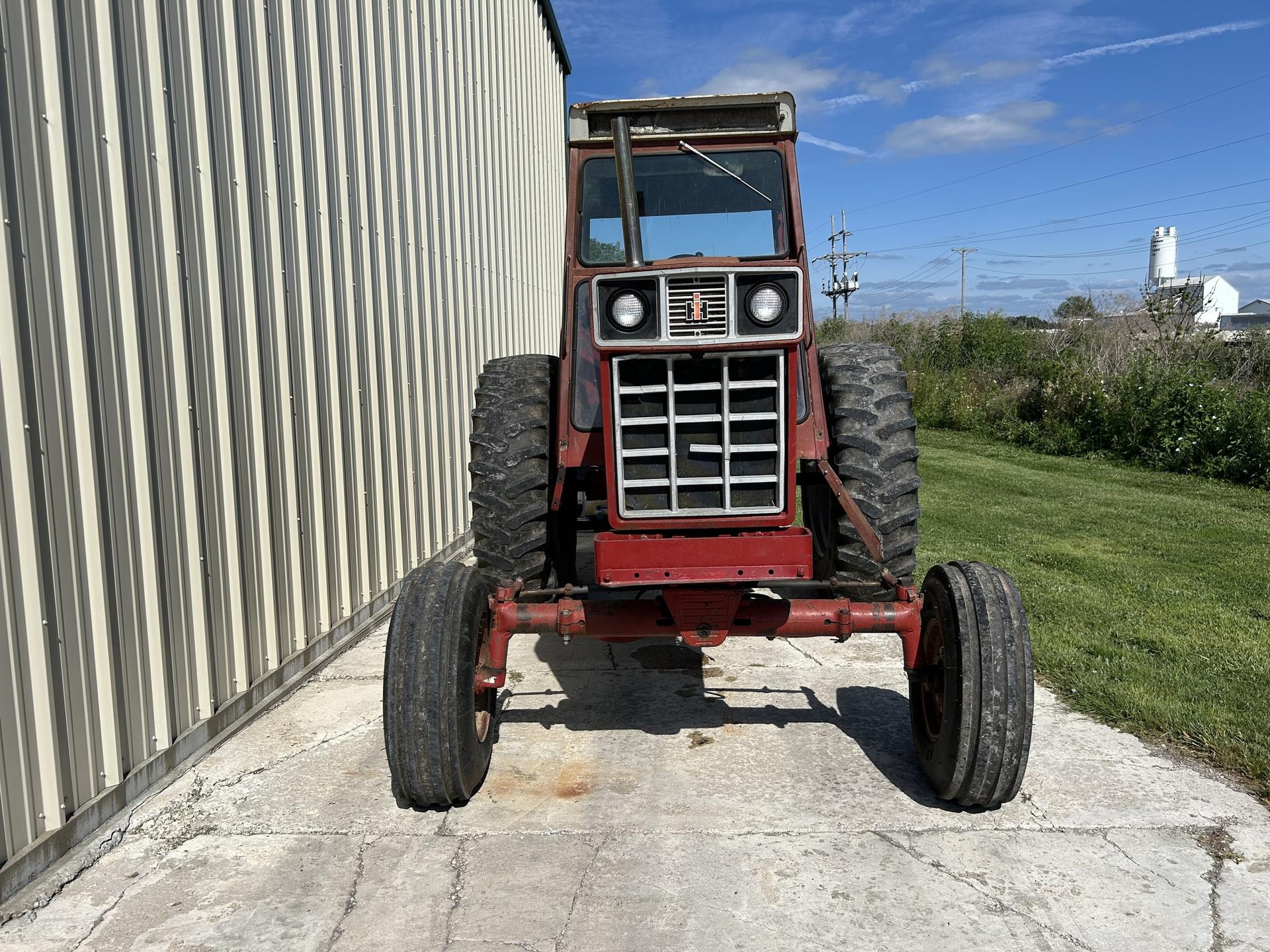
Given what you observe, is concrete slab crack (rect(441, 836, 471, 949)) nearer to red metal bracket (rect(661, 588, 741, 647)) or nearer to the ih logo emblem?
red metal bracket (rect(661, 588, 741, 647))

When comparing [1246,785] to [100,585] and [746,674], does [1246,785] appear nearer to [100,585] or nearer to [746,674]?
[746,674]

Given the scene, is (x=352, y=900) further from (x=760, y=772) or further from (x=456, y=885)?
(x=760, y=772)

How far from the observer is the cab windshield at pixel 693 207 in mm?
4484

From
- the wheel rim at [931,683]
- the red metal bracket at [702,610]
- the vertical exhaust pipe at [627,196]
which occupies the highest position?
the vertical exhaust pipe at [627,196]

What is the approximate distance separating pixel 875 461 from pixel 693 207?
1559 millimetres

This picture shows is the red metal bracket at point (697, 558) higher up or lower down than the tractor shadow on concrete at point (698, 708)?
higher up

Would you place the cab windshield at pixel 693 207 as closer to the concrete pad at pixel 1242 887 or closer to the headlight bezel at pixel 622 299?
the headlight bezel at pixel 622 299

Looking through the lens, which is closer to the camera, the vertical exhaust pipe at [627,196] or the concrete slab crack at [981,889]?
the concrete slab crack at [981,889]

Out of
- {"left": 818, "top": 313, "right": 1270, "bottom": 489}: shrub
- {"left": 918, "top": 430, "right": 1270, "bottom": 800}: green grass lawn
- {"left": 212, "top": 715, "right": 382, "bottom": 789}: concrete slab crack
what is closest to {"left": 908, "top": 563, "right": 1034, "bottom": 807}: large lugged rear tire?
{"left": 918, "top": 430, "right": 1270, "bottom": 800}: green grass lawn

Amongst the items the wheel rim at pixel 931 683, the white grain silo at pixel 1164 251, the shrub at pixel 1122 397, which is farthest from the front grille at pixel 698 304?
the white grain silo at pixel 1164 251

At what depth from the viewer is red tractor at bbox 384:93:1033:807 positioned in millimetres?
3307

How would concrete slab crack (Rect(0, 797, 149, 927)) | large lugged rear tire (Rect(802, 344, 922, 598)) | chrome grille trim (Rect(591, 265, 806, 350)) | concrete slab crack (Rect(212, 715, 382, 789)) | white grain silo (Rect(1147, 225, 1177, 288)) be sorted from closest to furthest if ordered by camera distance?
concrete slab crack (Rect(0, 797, 149, 927))
chrome grille trim (Rect(591, 265, 806, 350))
concrete slab crack (Rect(212, 715, 382, 789))
large lugged rear tire (Rect(802, 344, 922, 598))
white grain silo (Rect(1147, 225, 1177, 288))

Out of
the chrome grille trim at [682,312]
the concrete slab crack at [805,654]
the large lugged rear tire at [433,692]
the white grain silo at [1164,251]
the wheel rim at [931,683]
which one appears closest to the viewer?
the chrome grille trim at [682,312]

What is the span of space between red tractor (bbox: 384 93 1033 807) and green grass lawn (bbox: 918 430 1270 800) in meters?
1.33
